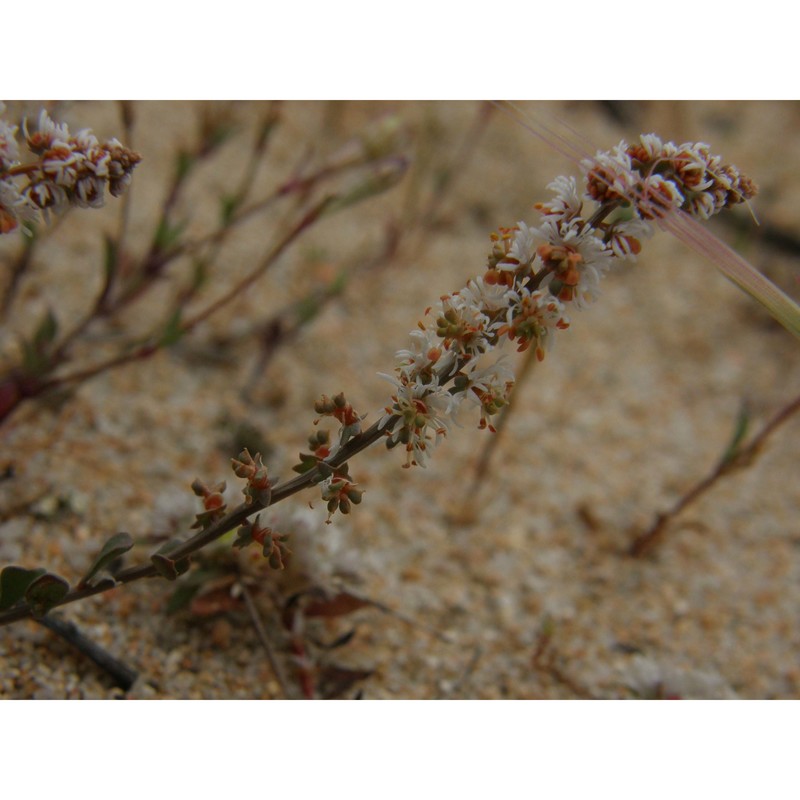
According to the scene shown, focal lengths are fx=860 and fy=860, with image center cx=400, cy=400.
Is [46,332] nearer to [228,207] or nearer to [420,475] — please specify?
[228,207]

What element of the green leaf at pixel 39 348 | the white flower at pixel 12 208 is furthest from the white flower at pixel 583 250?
the green leaf at pixel 39 348

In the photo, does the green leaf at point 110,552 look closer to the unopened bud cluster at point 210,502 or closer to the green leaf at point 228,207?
the unopened bud cluster at point 210,502

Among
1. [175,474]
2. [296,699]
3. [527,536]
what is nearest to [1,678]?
[296,699]

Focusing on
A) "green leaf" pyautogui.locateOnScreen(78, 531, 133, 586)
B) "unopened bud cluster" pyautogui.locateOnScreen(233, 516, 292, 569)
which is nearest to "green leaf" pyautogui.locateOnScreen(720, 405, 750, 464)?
"unopened bud cluster" pyautogui.locateOnScreen(233, 516, 292, 569)

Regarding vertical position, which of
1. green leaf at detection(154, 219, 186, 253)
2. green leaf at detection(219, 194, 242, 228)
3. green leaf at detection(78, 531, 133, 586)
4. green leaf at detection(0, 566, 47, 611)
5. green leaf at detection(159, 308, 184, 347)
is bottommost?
green leaf at detection(0, 566, 47, 611)

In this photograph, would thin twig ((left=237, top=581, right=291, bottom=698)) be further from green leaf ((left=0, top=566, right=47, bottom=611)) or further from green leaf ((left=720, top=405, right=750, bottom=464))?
green leaf ((left=720, top=405, right=750, bottom=464))

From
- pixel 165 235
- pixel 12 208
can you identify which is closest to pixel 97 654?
pixel 12 208
